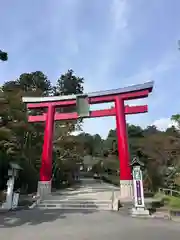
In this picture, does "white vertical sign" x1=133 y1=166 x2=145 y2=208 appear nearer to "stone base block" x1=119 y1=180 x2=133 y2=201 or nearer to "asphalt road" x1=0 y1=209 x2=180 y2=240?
"asphalt road" x1=0 y1=209 x2=180 y2=240

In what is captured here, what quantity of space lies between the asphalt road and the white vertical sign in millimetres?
1026

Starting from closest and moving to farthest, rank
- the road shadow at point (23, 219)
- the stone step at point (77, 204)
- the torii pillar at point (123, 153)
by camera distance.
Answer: the road shadow at point (23, 219), the stone step at point (77, 204), the torii pillar at point (123, 153)


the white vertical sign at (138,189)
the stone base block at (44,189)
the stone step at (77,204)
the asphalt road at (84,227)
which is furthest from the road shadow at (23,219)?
the stone base block at (44,189)

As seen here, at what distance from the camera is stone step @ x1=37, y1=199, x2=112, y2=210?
11.8 metres

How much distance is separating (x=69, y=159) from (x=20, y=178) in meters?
11.5

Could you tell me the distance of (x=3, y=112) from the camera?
1881 cm

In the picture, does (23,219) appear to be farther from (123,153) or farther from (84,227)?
(123,153)

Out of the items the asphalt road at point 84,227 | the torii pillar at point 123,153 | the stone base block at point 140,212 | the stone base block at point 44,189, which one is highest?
the torii pillar at point 123,153

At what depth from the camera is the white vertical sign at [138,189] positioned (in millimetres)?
10227

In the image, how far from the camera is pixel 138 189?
10.5m

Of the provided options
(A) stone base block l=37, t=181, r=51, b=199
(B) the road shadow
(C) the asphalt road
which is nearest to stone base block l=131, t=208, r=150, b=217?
(C) the asphalt road

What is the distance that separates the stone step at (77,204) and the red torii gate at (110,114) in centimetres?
237

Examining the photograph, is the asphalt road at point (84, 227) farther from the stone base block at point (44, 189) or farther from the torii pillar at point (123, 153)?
the stone base block at point (44, 189)

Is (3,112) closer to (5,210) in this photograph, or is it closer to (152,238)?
(5,210)
